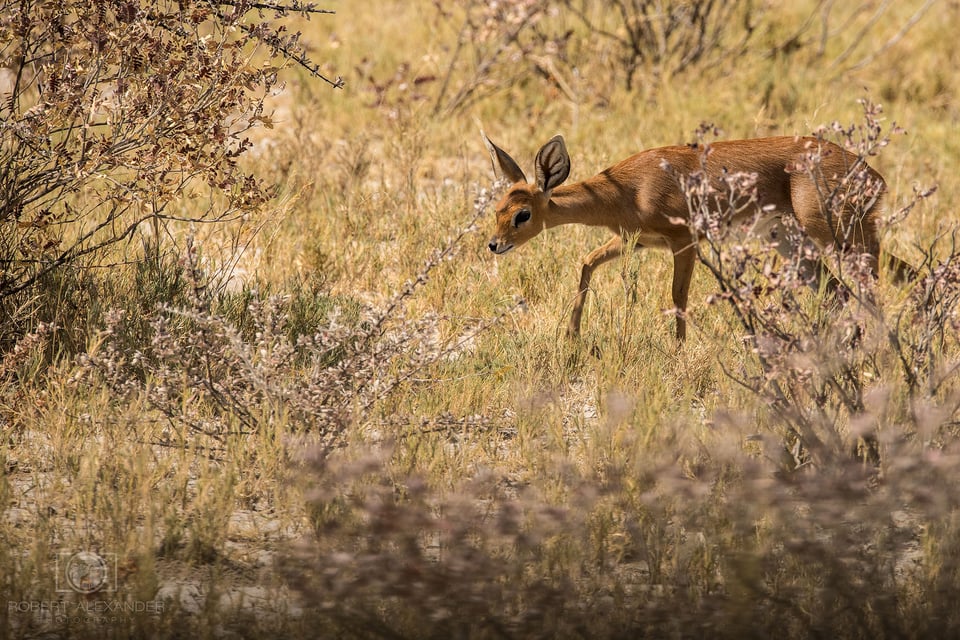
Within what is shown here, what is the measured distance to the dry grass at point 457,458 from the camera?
3.48m

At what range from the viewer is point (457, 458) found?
4473 mm

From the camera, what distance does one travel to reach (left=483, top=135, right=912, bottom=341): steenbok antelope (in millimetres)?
6160

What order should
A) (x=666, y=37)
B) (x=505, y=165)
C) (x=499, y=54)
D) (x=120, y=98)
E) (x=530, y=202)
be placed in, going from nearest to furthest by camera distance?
(x=120, y=98)
(x=530, y=202)
(x=505, y=165)
(x=666, y=37)
(x=499, y=54)

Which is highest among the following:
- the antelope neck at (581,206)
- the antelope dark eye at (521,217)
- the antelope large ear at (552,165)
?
the antelope large ear at (552,165)

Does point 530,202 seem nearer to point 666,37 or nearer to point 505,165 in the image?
point 505,165

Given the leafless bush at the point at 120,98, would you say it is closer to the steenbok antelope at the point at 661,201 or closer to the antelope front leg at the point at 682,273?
the steenbok antelope at the point at 661,201

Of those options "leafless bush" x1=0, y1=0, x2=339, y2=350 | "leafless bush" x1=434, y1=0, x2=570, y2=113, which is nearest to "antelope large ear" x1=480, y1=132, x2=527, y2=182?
"leafless bush" x1=0, y1=0, x2=339, y2=350

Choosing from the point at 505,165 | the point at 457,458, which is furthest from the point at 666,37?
the point at 457,458

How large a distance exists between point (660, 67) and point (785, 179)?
13.2 feet

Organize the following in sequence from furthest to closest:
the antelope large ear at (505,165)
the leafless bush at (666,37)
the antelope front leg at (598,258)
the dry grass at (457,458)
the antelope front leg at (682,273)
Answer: the leafless bush at (666,37) < the antelope large ear at (505,165) < the antelope front leg at (598,258) < the antelope front leg at (682,273) < the dry grass at (457,458)

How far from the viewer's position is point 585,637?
3373 millimetres

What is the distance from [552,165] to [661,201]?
0.61 meters

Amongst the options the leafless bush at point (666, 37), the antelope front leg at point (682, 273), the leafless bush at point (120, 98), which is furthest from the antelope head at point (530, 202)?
the leafless bush at point (666, 37)

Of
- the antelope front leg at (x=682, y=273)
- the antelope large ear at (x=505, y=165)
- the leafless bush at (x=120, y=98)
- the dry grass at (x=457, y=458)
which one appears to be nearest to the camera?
the dry grass at (x=457, y=458)
